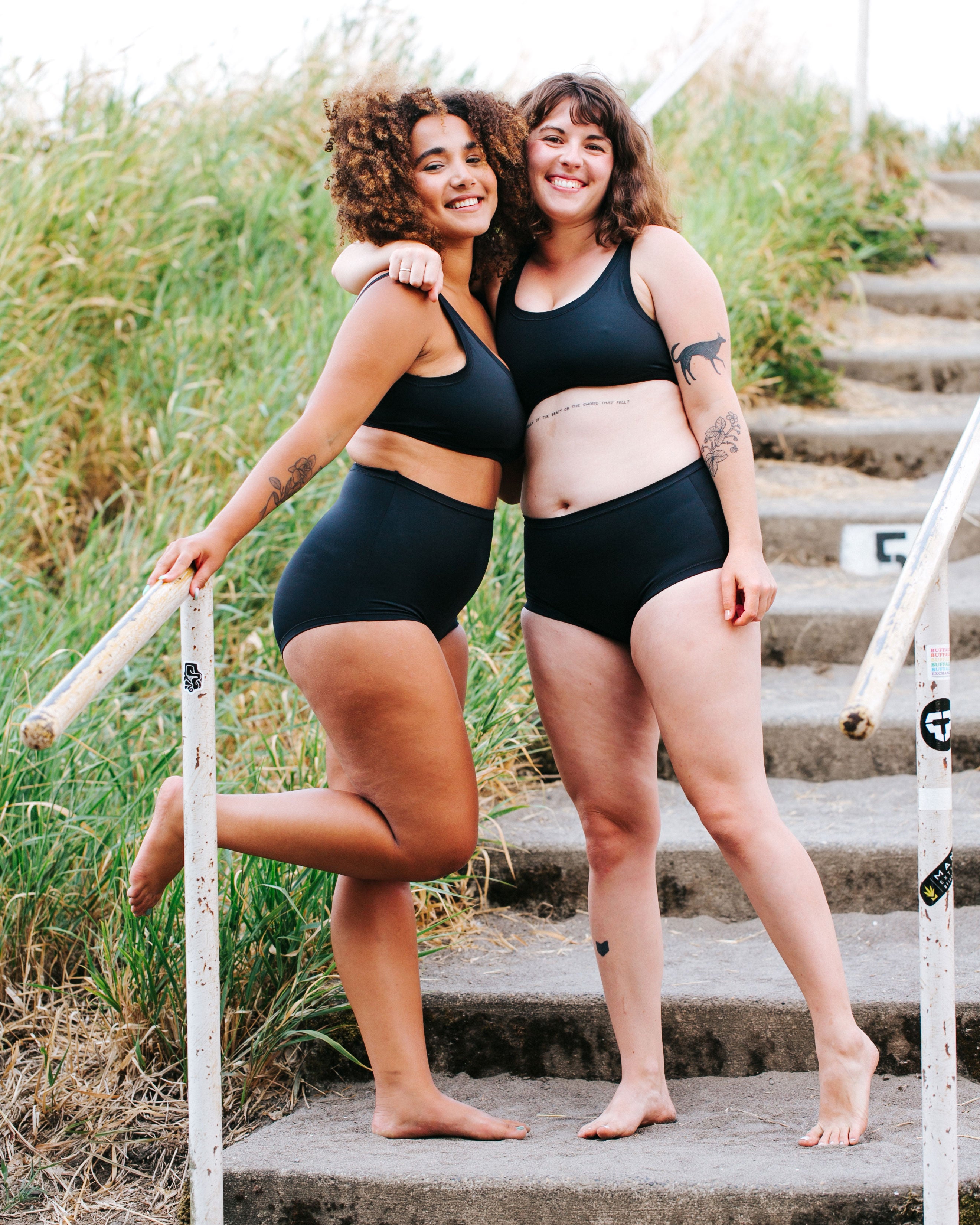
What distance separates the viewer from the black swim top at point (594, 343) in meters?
1.89

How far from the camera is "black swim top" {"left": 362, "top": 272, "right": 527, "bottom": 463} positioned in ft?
5.97

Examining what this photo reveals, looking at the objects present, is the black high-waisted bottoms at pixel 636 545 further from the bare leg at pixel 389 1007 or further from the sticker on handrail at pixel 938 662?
the sticker on handrail at pixel 938 662

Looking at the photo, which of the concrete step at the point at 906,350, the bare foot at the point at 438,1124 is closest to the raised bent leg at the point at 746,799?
the bare foot at the point at 438,1124

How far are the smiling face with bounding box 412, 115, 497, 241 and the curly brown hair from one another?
0.04ft

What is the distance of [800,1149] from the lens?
1761 mm

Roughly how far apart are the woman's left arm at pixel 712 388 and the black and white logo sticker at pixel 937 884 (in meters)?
0.47

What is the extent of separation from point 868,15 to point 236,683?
14.5 ft

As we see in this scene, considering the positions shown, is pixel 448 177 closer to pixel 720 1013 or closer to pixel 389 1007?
pixel 389 1007

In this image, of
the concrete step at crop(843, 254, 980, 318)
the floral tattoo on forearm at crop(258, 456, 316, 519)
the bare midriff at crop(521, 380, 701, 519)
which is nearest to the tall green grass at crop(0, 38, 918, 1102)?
the concrete step at crop(843, 254, 980, 318)

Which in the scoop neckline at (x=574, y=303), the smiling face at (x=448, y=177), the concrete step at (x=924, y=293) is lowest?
the scoop neckline at (x=574, y=303)

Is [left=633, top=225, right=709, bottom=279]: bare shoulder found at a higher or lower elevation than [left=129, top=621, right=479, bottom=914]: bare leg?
higher

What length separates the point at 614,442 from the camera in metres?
1.90

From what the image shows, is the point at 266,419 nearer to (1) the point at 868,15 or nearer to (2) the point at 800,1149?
(2) the point at 800,1149

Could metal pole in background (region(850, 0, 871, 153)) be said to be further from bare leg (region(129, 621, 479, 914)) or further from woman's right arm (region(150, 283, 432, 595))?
bare leg (region(129, 621, 479, 914))
